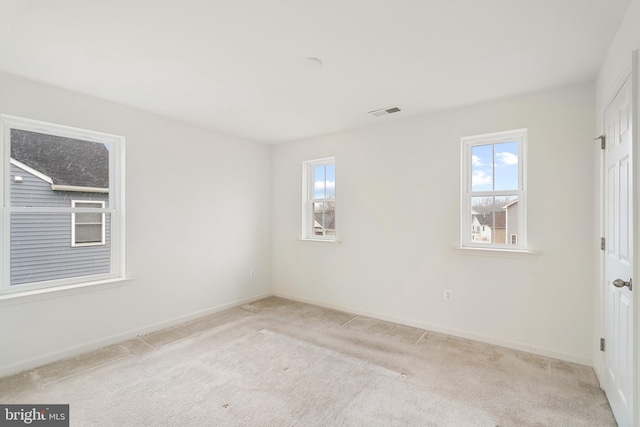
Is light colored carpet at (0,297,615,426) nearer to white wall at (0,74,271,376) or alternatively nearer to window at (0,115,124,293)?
white wall at (0,74,271,376)

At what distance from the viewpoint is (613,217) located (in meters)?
2.06

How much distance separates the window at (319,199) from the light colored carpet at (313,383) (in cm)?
162

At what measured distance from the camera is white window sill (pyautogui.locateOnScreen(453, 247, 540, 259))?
2.89 meters

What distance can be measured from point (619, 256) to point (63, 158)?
448 centimetres

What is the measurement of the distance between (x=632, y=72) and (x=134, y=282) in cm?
424

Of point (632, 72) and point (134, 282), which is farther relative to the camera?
point (134, 282)

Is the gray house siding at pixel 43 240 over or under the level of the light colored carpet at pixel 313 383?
over

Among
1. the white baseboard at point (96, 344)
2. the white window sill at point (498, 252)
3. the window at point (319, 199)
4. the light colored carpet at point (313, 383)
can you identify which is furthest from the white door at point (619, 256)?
the white baseboard at point (96, 344)

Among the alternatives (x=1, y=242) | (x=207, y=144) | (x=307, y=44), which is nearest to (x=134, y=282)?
(x=1, y=242)

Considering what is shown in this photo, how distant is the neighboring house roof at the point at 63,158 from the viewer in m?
2.71

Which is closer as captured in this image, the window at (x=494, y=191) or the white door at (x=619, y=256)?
the white door at (x=619, y=256)

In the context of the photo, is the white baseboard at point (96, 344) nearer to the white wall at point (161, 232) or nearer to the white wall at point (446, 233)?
the white wall at point (161, 232)

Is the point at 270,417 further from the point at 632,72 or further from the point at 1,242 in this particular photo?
the point at 632,72

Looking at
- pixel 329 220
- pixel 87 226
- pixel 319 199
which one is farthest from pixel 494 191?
pixel 87 226
